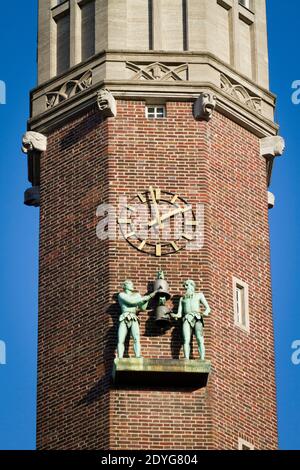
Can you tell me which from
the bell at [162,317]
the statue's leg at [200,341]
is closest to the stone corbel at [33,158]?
the bell at [162,317]

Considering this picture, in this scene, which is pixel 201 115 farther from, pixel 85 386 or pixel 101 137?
pixel 85 386

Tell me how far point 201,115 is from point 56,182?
4.39 metres

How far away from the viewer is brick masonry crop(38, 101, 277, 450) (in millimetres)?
78125

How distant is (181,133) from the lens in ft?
270

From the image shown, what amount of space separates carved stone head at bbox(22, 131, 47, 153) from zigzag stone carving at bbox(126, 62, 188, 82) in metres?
3.16

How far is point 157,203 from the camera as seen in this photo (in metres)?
81.1

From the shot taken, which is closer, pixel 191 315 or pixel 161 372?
pixel 161 372

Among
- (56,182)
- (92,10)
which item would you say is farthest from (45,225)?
(92,10)

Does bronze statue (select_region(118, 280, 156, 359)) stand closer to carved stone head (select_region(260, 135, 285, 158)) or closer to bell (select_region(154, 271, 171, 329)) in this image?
bell (select_region(154, 271, 171, 329))

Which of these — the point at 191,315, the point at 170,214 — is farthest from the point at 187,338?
the point at 170,214

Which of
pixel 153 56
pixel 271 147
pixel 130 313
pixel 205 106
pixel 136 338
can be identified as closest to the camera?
pixel 136 338

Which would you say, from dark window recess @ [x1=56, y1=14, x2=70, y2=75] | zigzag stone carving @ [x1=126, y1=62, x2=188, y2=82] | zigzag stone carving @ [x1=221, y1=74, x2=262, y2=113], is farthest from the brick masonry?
dark window recess @ [x1=56, y1=14, x2=70, y2=75]

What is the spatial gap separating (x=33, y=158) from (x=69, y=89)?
2.17 m

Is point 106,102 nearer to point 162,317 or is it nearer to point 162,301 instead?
point 162,301
